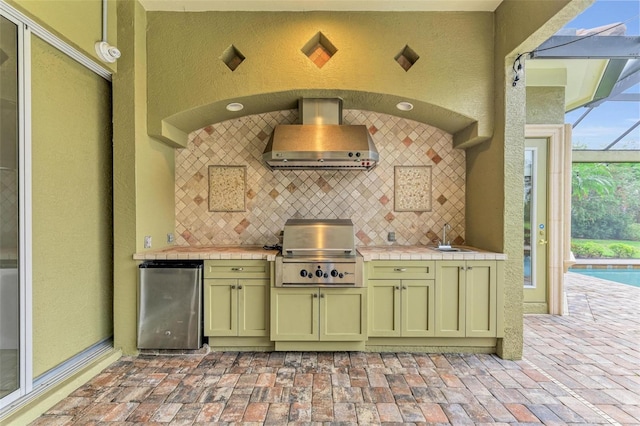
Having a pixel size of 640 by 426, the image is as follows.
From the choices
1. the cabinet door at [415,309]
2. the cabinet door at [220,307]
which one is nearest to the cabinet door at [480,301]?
the cabinet door at [415,309]

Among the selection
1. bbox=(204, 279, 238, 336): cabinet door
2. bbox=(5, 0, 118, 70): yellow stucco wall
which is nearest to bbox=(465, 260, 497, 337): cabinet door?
bbox=(204, 279, 238, 336): cabinet door

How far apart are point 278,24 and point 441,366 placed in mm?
3335

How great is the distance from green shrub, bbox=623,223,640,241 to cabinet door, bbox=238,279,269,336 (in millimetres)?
11278

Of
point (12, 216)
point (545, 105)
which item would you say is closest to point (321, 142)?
point (12, 216)

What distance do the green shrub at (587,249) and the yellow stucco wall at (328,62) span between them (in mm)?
8818

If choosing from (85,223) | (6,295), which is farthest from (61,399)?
(85,223)

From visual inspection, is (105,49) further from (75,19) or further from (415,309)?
(415,309)

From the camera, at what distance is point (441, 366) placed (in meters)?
2.61

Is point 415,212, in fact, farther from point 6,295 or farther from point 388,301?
point 6,295

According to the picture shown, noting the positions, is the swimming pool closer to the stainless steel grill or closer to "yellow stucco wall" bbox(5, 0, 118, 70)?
the stainless steel grill

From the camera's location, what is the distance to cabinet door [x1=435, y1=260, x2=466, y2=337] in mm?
2805

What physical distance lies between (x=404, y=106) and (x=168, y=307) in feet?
9.66

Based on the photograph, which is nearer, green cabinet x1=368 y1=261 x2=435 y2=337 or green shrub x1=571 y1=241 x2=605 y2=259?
green cabinet x1=368 y1=261 x2=435 y2=337

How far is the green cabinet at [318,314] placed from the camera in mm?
2781
